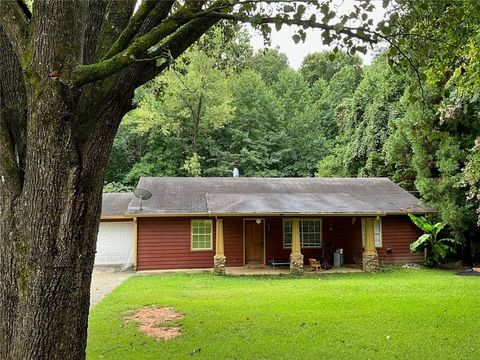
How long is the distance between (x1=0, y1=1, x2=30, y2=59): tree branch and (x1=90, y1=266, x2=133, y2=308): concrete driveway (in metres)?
7.29

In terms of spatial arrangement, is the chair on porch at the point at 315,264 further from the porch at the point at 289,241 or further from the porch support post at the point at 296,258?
the porch support post at the point at 296,258

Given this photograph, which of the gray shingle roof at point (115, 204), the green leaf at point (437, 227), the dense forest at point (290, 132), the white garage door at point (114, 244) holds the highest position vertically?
the dense forest at point (290, 132)

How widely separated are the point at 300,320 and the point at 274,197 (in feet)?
28.6

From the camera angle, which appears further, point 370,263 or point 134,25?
point 370,263

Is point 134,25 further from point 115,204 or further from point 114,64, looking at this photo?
point 115,204

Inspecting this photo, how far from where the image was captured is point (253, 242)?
15.7 metres

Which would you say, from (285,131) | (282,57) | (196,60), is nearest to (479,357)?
(196,60)

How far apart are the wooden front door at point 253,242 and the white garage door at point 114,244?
5.19 m

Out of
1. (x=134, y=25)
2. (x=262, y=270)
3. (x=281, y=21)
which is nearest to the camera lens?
(x=134, y=25)

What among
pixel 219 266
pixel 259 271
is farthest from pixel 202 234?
pixel 259 271

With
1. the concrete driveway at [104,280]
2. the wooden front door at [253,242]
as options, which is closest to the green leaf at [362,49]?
the concrete driveway at [104,280]

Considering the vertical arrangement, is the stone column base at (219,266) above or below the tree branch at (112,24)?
below

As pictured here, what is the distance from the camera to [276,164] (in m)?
31.1

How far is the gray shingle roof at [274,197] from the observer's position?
14.1 meters
